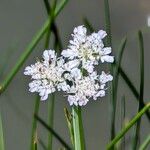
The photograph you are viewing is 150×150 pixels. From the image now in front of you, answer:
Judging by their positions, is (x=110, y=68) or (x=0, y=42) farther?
(x=0, y=42)

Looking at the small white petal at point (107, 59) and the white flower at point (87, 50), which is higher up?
the white flower at point (87, 50)

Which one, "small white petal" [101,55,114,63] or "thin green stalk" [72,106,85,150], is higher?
"small white petal" [101,55,114,63]

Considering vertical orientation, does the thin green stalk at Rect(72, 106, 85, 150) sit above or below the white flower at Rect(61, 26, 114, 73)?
below

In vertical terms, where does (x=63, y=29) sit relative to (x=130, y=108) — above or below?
above

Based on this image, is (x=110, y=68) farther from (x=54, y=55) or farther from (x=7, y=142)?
(x=7, y=142)

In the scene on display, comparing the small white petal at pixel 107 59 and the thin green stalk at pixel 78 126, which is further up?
the small white petal at pixel 107 59

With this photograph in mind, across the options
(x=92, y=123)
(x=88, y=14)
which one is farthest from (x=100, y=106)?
(x=88, y=14)

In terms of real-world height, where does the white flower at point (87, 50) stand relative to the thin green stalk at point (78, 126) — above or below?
above

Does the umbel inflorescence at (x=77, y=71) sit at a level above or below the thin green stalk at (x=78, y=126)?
above
